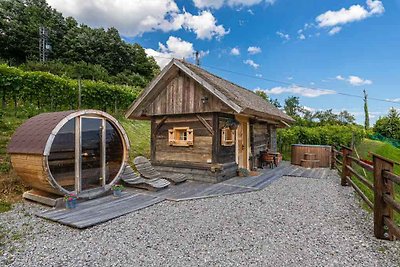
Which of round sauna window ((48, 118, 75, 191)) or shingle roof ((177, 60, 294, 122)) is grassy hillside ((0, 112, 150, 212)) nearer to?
round sauna window ((48, 118, 75, 191))

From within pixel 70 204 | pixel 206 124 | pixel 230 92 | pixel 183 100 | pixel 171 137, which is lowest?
pixel 70 204

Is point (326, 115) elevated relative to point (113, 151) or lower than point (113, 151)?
elevated

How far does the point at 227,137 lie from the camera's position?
902 centimetres

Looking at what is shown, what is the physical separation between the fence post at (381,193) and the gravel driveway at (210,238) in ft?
0.69

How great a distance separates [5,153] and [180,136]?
18.8 ft

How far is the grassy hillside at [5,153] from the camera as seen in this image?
19.6 ft

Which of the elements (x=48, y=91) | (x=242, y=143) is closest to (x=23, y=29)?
(x=48, y=91)

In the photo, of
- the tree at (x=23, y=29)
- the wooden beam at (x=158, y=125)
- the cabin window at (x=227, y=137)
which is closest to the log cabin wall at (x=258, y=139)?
the cabin window at (x=227, y=137)

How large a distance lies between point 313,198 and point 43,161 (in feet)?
22.0

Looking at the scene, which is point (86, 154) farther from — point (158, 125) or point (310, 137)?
point (310, 137)

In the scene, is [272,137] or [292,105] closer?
[272,137]

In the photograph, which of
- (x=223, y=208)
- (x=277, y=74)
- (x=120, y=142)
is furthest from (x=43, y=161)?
(x=277, y=74)

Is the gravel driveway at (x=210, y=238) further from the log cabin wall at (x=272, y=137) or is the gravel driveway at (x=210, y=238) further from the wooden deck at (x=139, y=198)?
the log cabin wall at (x=272, y=137)

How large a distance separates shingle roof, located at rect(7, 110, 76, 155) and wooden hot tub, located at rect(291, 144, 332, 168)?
1108cm
